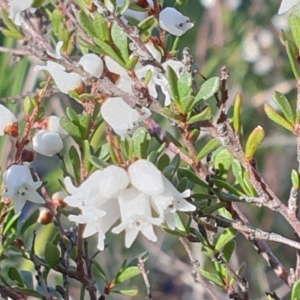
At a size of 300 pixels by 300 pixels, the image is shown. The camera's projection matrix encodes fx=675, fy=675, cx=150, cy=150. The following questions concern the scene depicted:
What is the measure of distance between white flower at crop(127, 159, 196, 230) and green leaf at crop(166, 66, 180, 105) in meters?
0.07

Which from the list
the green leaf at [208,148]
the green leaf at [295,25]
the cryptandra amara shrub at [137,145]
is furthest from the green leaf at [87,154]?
the green leaf at [295,25]

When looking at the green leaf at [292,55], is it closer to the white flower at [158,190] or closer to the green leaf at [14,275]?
the white flower at [158,190]

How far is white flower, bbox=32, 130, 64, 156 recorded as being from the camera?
0.64m

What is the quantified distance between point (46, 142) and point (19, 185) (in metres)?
0.05

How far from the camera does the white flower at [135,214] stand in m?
0.53

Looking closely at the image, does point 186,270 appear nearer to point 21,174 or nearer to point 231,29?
point 231,29

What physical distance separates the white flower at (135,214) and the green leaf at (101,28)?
0.46 ft

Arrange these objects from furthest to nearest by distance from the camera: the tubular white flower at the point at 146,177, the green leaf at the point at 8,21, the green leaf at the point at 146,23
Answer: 1. the green leaf at the point at 8,21
2. the green leaf at the point at 146,23
3. the tubular white flower at the point at 146,177

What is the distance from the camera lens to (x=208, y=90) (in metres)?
0.58

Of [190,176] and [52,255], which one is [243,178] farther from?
[52,255]

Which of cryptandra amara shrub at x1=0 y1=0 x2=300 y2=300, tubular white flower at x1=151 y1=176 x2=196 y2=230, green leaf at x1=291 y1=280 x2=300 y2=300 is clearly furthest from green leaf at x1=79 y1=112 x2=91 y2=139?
green leaf at x1=291 y1=280 x2=300 y2=300

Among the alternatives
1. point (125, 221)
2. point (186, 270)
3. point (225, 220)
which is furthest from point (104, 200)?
point (186, 270)

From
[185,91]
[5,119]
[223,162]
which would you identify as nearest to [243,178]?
[223,162]

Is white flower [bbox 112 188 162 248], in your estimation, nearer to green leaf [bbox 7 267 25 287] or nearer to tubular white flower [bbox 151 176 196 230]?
tubular white flower [bbox 151 176 196 230]
